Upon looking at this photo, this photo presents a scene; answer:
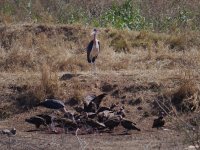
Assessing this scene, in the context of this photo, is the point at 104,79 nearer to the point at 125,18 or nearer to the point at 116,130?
the point at 116,130

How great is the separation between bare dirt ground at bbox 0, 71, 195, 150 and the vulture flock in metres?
0.12

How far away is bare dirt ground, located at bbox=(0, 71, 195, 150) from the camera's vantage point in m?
7.68

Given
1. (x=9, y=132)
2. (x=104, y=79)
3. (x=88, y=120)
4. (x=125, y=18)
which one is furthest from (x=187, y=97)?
(x=125, y=18)

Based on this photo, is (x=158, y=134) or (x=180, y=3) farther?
(x=180, y=3)

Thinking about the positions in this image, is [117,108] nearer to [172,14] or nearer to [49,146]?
[49,146]

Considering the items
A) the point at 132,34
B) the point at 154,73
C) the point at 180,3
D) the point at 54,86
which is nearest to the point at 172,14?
the point at 180,3

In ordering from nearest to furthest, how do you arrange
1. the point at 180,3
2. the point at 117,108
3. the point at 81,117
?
the point at 81,117, the point at 117,108, the point at 180,3

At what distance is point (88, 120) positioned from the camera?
8633 mm

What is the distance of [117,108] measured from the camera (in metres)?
9.55

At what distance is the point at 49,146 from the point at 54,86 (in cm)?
254

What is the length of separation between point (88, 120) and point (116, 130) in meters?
0.43

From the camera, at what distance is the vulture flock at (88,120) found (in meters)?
8.61

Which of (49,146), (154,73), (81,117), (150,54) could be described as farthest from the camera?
(150,54)

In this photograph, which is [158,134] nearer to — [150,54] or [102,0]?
[150,54]
